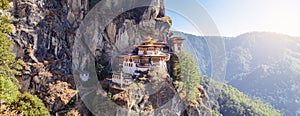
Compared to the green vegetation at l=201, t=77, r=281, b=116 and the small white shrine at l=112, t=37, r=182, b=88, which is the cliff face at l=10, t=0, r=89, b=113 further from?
the green vegetation at l=201, t=77, r=281, b=116

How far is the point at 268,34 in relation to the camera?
14138cm

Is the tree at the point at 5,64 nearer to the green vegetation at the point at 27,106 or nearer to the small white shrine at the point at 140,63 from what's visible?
the green vegetation at the point at 27,106

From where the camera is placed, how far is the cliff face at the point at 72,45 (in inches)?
720

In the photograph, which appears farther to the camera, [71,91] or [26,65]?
[71,91]

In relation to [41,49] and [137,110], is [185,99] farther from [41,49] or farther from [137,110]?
[41,49]

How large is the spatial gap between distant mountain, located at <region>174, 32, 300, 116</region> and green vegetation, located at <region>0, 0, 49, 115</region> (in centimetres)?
6070

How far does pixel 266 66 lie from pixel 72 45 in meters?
121

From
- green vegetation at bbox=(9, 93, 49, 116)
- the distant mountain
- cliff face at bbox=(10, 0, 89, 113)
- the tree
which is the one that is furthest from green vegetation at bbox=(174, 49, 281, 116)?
the tree

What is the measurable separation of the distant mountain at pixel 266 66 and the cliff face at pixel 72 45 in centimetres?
4559

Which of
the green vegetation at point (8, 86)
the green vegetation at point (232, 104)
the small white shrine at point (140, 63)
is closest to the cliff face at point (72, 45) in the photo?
the small white shrine at point (140, 63)

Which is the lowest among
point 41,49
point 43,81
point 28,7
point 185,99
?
point 185,99

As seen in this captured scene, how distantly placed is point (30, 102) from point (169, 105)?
1317 cm

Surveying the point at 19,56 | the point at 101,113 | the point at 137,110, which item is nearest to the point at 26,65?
the point at 19,56

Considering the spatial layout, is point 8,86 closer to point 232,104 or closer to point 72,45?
point 72,45
